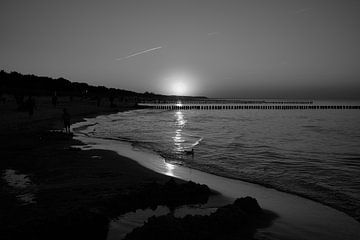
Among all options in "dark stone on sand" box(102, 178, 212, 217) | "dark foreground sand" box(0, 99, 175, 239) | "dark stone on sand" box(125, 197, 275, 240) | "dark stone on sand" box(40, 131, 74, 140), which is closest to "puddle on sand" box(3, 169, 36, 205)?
"dark foreground sand" box(0, 99, 175, 239)

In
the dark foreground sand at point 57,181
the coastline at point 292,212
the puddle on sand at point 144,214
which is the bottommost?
the coastline at point 292,212

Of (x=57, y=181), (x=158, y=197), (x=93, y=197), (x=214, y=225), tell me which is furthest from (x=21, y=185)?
(x=214, y=225)


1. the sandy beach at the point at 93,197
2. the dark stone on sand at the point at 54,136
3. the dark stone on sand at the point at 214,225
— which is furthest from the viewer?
the dark stone on sand at the point at 54,136

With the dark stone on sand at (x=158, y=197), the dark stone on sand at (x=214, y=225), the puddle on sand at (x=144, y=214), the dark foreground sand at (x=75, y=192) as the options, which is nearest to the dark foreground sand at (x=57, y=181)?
the dark foreground sand at (x=75, y=192)

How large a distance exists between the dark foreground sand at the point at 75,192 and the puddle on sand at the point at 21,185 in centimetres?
3

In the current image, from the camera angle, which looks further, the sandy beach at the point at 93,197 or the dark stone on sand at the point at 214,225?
the sandy beach at the point at 93,197

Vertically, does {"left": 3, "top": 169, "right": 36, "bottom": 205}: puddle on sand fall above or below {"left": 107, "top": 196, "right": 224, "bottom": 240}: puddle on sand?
above

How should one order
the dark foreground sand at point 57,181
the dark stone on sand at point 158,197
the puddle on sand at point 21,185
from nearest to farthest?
the dark foreground sand at point 57,181
the dark stone on sand at point 158,197
the puddle on sand at point 21,185

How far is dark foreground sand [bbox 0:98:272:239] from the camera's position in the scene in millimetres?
6004

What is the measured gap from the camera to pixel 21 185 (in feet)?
31.3

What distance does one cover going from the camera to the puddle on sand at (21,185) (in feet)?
26.9

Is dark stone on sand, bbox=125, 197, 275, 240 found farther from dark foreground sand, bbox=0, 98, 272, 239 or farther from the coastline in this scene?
dark foreground sand, bbox=0, 98, 272, 239

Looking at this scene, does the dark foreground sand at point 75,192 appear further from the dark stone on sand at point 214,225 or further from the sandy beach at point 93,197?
the dark stone on sand at point 214,225

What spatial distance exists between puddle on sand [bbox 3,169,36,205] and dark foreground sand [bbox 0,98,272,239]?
0.10 feet
